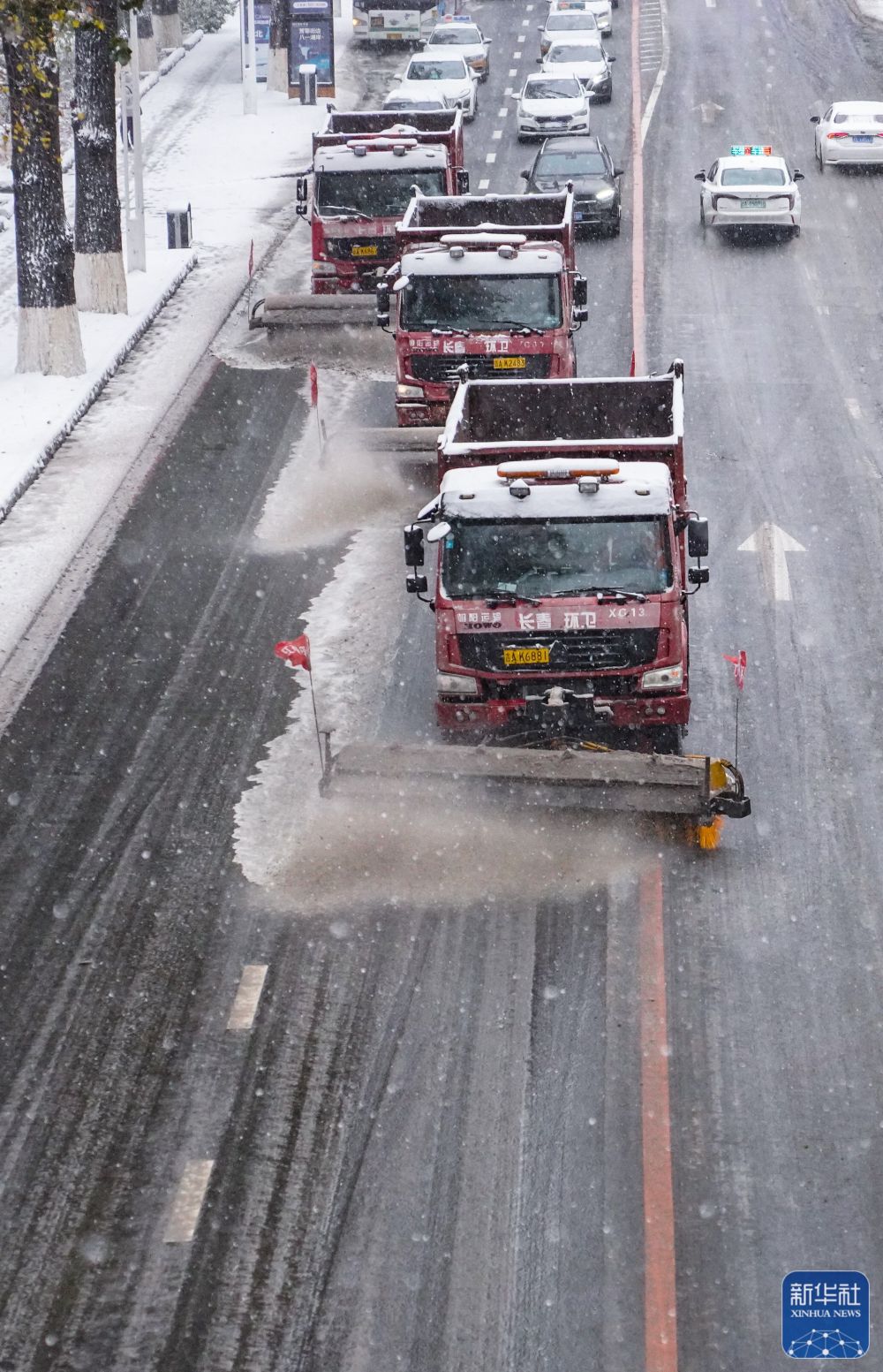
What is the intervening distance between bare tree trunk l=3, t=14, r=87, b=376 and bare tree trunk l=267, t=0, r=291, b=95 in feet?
88.6

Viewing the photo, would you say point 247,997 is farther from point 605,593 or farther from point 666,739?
point 666,739

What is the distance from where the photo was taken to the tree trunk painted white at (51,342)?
24.7 metres

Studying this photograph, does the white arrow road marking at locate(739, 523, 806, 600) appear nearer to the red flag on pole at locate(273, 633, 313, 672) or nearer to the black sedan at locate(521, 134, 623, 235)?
the red flag on pole at locate(273, 633, 313, 672)

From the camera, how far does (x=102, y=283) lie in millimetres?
28156

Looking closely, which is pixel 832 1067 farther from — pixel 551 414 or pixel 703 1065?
pixel 551 414

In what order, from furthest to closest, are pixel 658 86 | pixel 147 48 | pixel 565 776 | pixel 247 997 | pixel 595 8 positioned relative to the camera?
1. pixel 595 8
2. pixel 147 48
3. pixel 658 86
4. pixel 565 776
5. pixel 247 997

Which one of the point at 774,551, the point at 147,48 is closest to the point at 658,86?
the point at 147,48

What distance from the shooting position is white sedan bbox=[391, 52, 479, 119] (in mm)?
44219

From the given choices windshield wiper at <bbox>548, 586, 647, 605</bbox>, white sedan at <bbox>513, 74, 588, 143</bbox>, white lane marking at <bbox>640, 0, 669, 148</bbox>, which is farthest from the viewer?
white lane marking at <bbox>640, 0, 669, 148</bbox>

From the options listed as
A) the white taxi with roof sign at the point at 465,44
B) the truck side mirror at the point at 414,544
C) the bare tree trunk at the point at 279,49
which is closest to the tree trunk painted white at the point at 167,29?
the bare tree trunk at the point at 279,49

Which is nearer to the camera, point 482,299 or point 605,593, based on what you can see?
point 605,593

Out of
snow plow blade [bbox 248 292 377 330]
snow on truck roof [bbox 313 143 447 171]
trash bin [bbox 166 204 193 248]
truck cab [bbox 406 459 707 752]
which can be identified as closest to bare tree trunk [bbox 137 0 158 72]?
trash bin [bbox 166 204 193 248]

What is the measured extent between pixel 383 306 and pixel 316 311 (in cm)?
369

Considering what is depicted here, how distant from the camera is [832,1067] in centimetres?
1026
